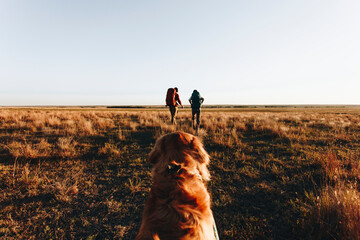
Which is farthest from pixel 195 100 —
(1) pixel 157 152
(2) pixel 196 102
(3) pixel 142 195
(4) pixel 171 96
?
(1) pixel 157 152

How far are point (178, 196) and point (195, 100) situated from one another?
7.85 metres

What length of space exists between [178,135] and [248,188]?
2.41m

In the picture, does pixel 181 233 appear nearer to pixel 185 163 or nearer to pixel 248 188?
pixel 185 163

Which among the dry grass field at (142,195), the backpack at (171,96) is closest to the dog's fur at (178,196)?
the dry grass field at (142,195)

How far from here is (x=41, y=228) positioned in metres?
2.28

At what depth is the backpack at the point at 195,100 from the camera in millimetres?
8914

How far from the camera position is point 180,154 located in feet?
5.69

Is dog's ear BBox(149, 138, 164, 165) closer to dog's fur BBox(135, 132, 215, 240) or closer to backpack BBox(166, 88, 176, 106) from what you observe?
dog's fur BBox(135, 132, 215, 240)

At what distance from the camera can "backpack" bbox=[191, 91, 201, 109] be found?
8.91 meters

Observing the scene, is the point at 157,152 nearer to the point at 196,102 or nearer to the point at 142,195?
the point at 142,195

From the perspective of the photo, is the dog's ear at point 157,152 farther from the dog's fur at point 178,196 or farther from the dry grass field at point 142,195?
the dry grass field at point 142,195

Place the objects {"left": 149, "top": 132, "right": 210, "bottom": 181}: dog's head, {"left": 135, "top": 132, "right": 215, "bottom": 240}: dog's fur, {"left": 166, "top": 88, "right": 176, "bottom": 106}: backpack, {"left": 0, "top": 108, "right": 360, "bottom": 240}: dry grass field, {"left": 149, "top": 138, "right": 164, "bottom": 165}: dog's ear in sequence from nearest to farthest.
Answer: {"left": 135, "top": 132, "right": 215, "bottom": 240}: dog's fur, {"left": 149, "top": 132, "right": 210, "bottom": 181}: dog's head, {"left": 149, "top": 138, "right": 164, "bottom": 165}: dog's ear, {"left": 0, "top": 108, "right": 360, "bottom": 240}: dry grass field, {"left": 166, "top": 88, "right": 176, "bottom": 106}: backpack

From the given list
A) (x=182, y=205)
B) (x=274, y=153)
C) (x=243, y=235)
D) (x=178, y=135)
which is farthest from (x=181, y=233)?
(x=274, y=153)

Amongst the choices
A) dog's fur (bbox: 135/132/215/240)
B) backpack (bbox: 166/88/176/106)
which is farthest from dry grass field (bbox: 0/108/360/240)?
backpack (bbox: 166/88/176/106)
